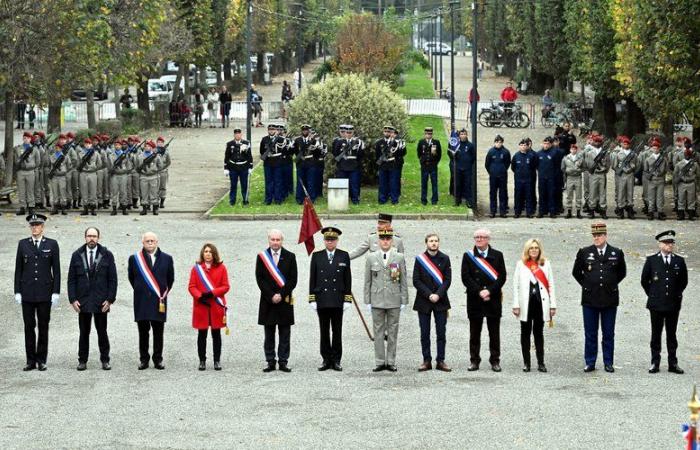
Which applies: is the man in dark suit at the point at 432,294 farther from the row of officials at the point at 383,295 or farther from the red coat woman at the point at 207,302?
the red coat woman at the point at 207,302

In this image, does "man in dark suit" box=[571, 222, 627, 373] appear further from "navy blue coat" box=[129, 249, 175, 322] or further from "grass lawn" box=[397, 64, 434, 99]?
"grass lawn" box=[397, 64, 434, 99]

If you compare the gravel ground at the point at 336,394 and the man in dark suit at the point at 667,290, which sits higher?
the man in dark suit at the point at 667,290

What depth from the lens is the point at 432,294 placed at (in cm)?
1652

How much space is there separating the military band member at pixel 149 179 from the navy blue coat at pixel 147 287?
14.7m

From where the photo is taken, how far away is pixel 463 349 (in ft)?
58.4

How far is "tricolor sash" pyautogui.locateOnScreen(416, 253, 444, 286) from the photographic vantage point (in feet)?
54.5

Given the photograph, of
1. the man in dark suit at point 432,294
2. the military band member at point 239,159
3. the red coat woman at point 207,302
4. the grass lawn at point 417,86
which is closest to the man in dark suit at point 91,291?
the red coat woman at point 207,302

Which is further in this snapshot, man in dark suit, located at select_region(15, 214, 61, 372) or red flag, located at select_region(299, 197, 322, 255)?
red flag, located at select_region(299, 197, 322, 255)

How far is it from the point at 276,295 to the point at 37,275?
287 cm

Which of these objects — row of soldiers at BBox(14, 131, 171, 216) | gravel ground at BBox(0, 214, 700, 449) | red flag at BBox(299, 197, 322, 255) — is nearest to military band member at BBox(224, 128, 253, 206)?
row of soldiers at BBox(14, 131, 171, 216)

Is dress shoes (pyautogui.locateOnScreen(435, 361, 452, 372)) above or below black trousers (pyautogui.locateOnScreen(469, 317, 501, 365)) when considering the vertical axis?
below

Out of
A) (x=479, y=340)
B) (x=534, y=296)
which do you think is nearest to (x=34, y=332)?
(x=479, y=340)

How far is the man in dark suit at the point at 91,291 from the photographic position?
54.5 ft

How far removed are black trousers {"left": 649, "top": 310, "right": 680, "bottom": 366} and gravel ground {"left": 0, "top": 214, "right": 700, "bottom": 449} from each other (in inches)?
7.7
